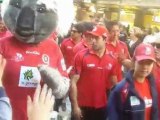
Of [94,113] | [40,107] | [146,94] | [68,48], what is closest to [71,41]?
[68,48]

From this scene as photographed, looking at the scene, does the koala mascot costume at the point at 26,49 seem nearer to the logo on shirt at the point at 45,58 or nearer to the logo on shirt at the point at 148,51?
the logo on shirt at the point at 45,58

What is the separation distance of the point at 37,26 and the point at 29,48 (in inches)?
7.6

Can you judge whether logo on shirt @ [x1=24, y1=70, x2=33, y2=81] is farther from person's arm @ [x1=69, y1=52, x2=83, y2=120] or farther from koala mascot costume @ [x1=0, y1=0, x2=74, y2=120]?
person's arm @ [x1=69, y1=52, x2=83, y2=120]

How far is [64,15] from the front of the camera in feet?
12.2

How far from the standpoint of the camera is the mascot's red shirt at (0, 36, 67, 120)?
11.4 feet

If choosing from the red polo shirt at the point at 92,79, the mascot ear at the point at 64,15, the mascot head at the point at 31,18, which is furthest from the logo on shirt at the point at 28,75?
the red polo shirt at the point at 92,79

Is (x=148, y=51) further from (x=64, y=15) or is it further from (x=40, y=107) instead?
(x=40, y=107)

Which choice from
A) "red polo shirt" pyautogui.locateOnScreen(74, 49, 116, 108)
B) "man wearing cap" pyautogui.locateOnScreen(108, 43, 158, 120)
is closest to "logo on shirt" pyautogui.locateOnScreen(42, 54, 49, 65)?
"man wearing cap" pyautogui.locateOnScreen(108, 43, 158, 120)

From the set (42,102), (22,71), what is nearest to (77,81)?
(22,71)

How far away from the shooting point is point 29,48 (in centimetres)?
358

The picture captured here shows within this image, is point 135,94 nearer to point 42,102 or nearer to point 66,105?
point 42,102

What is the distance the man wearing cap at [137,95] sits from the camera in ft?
12.4

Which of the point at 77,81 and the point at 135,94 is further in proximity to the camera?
the point at 77,81

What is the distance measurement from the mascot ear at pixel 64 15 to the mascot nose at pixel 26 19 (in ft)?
0.85
